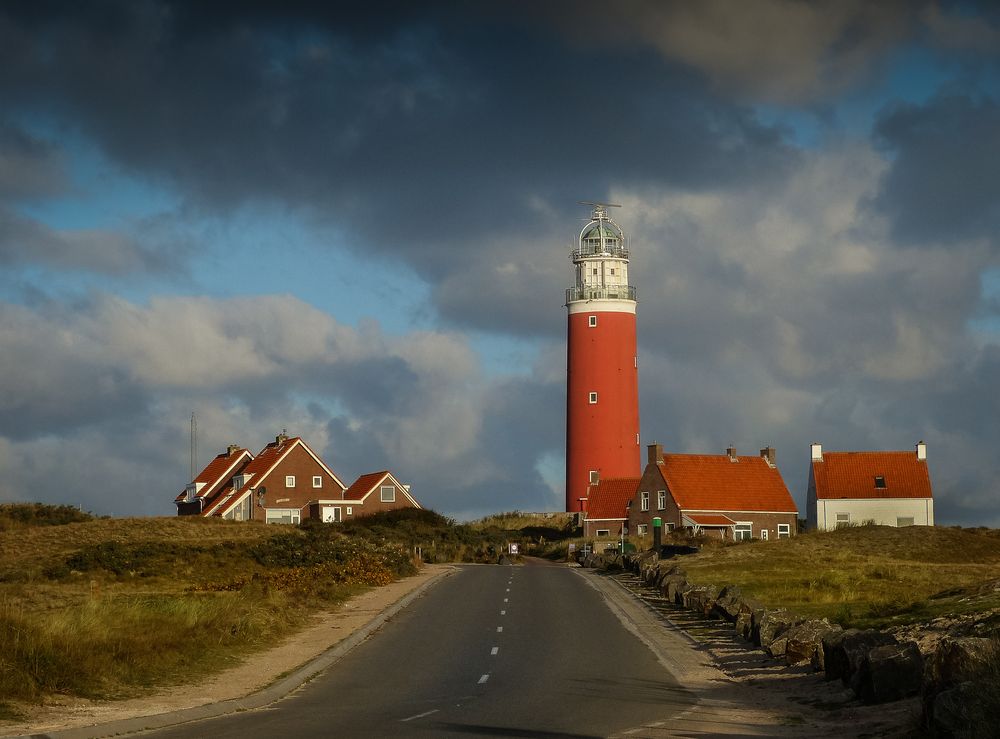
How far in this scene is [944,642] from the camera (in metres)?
15.9

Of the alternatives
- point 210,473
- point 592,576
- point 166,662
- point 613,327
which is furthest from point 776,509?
point 166,662

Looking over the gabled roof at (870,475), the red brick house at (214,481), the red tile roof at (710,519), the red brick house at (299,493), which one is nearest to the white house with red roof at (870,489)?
the gabled roof at (870,475)

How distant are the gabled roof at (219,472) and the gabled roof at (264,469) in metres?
6.08

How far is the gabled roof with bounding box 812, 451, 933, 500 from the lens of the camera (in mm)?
86312

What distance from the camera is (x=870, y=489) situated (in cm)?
8675

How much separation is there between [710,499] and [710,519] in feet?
6.73

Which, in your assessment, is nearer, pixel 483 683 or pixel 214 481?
pixel 483 683

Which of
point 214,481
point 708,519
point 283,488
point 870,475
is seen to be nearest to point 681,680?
point 708,519

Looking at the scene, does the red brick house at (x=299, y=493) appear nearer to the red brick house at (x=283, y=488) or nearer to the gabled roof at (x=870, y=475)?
the red brick house at (x=283, y=488)

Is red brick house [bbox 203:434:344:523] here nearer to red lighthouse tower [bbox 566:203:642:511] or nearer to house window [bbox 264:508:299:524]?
house window [bbox 264:508:299:524]

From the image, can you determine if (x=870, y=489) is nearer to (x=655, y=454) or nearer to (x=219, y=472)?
(x=655, y=454)

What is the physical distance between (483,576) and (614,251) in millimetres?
38754

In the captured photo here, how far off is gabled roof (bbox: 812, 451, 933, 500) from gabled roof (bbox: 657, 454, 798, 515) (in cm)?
259

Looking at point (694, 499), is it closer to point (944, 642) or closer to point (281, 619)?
point (281, 619)
